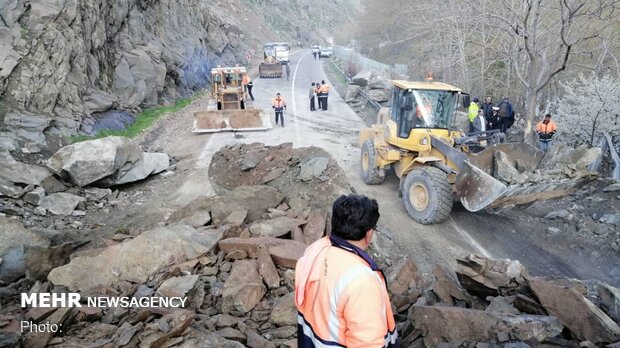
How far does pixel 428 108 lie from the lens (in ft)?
30.2

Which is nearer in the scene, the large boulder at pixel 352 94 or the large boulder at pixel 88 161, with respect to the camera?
the large boulder at pixel 88 161

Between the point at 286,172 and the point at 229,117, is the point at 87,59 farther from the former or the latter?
the point at 286,172

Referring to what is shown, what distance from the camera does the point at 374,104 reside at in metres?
20.5

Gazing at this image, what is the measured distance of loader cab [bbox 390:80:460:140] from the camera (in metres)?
9.16

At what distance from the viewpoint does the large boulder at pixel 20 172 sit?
8.49m

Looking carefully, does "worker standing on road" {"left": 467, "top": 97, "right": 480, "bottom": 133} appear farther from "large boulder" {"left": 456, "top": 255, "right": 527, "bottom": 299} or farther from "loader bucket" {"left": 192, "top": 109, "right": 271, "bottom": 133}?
"loader bucket" {"left": 192, "top": 109, "right": 271, "bottom": 133}

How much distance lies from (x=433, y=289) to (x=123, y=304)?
11.1 feet

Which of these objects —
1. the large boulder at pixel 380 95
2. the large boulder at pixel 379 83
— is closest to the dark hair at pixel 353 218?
the large boulder at pixel 380 95

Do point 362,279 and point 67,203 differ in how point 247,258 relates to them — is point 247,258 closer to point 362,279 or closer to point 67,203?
point 362,279

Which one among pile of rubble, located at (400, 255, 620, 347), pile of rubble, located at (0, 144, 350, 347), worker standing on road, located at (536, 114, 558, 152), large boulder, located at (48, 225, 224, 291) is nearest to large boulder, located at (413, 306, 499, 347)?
pile of rubble, located at (400, 255, 620, 347)

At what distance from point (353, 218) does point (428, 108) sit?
7544 mm

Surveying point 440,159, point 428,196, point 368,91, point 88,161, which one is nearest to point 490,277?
point 428,196

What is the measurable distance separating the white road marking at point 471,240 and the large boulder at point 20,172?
847 centimetres

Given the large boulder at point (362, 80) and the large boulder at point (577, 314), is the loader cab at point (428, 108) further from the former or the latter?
the large boulder at point (362, 80)
